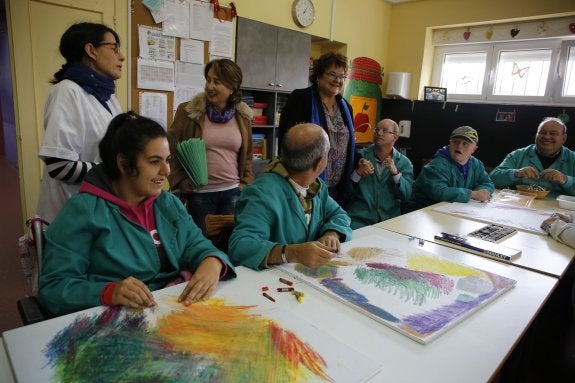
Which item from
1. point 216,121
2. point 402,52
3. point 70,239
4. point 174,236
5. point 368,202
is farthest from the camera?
point 402,52

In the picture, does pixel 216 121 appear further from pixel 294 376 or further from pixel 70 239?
pixel 294 376

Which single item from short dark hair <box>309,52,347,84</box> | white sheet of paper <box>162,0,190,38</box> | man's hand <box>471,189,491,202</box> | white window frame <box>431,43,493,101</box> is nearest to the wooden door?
white sheet of paper <box>162,0,190,38</box>

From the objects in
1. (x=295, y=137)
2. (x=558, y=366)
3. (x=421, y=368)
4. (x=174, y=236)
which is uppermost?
(x=295, y=137)

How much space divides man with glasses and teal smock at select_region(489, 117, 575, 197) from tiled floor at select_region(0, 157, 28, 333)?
3579 mm

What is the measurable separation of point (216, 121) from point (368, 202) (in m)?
1.08

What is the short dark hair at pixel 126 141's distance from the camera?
46.7 inches

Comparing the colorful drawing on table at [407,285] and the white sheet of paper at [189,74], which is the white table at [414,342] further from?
the white sheet of paper at [189,74]

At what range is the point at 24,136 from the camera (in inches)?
115

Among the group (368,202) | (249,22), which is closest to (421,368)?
(368,202)

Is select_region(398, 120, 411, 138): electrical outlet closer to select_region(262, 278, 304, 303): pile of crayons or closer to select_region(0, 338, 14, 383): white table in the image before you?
select_region(262, 278, 304, 303): pile of crayons

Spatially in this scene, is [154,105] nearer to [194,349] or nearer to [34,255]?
[34,255]

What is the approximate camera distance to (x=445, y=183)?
2.73m

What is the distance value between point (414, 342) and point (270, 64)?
11.9 ft

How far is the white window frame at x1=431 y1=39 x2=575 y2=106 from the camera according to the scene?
4523 millimetres
